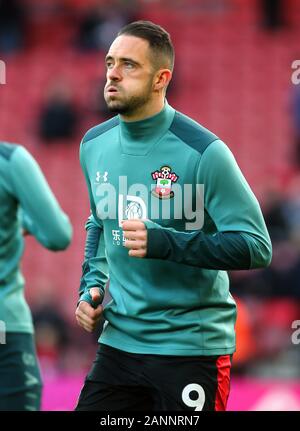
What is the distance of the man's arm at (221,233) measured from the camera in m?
4.11

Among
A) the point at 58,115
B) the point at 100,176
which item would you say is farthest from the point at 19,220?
the point at 58,115

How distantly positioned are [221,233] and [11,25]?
46.1ft

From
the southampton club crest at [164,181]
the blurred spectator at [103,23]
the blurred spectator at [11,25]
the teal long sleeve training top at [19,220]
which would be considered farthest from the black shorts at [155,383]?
the blurred spectator at [11,25]

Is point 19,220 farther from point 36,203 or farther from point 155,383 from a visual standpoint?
point 155,383

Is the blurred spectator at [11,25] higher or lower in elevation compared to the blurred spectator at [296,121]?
higher

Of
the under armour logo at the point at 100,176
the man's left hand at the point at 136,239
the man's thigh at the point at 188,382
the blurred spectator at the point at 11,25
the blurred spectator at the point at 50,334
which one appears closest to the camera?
the man's left hand at the point at 136,239

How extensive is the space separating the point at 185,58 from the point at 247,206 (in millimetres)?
13448

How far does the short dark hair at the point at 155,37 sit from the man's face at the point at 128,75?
0.07 feet

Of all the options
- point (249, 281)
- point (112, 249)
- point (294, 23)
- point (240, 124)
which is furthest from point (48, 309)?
point (294, 23)

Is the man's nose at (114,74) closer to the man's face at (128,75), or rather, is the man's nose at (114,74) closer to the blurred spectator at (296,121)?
the man's face at (128,75)

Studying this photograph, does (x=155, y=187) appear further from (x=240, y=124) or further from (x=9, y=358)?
(x=240, y=124)

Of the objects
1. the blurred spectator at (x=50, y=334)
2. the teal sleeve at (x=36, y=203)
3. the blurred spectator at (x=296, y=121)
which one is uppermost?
the blurred spectator at (x=296, y=121)
